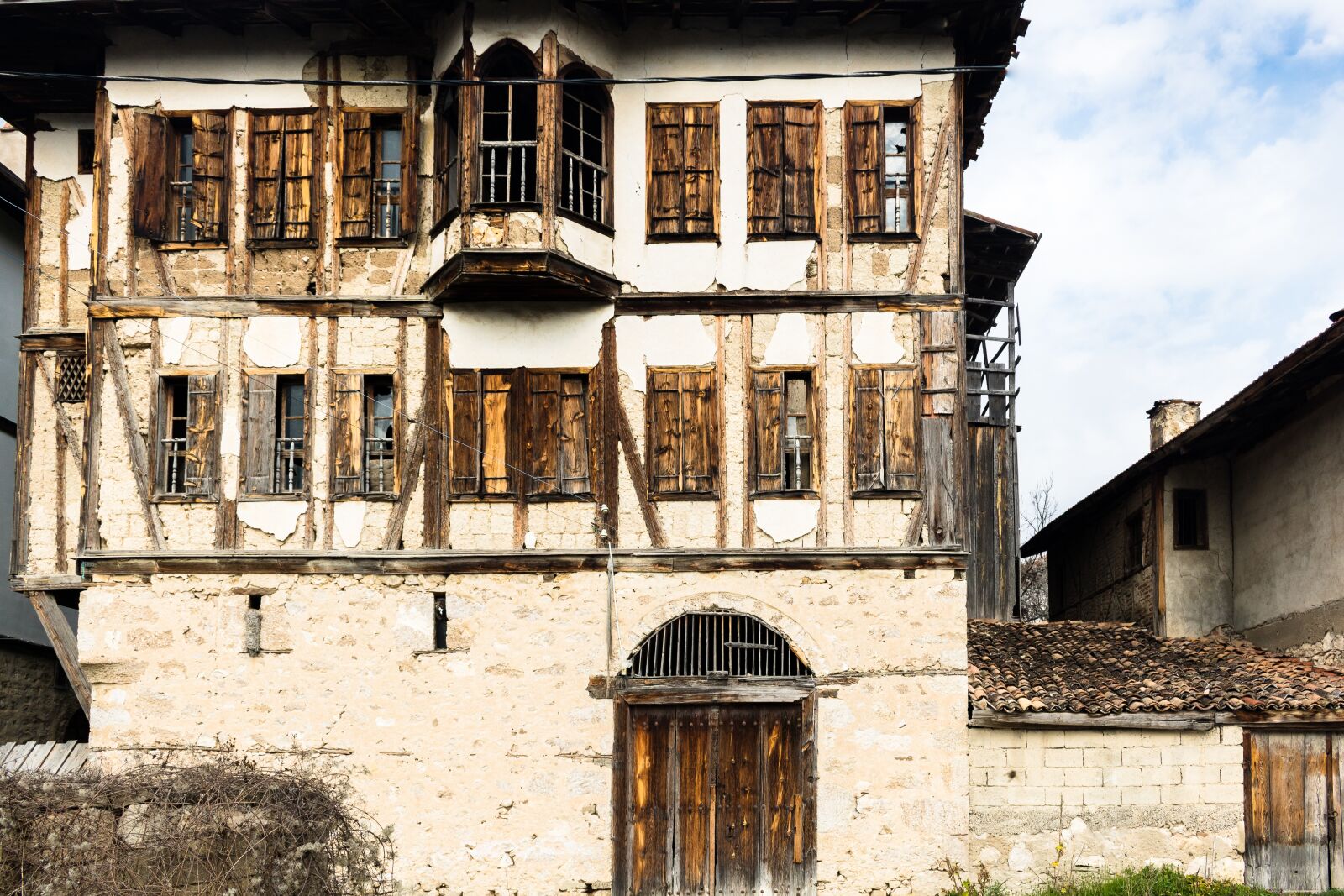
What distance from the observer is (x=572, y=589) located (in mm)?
19062

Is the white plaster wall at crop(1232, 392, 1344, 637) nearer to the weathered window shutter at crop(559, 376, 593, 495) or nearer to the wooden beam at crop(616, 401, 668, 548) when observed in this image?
the wooden beam at crop(616, 401, 668, 548)

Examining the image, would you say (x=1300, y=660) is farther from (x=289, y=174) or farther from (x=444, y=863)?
(x=289, y=174)

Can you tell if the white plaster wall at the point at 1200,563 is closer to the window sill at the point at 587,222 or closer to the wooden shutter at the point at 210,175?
the window sill at the point at 587,222

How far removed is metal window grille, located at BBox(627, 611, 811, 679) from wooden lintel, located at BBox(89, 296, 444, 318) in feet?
17.7

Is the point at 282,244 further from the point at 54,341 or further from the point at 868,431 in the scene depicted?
the point at 868,431

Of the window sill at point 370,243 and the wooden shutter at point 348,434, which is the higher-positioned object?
the window sill at point 370,243

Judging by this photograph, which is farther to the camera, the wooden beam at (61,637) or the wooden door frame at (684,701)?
the wooden beam at (61,637)

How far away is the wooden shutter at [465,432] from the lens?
1938 centimetres

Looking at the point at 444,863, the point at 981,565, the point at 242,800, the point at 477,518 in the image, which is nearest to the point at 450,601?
the point at 477,518

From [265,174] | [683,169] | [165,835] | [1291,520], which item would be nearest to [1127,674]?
[1291,520]

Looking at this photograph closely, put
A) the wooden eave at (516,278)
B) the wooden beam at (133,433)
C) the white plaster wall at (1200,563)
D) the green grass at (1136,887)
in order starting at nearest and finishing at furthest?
the green grass at (1136,887) < the wooden eave at (516,278) < the wooden beam at (133,433) < the white plaster wall at (1200,563)

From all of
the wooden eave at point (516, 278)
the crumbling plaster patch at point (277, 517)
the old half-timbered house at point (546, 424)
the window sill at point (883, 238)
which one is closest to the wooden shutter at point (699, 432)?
the old half-timbered house at point (546, 424)

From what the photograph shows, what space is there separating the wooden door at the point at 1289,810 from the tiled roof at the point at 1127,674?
0.61 metres

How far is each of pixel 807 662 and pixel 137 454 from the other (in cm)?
937
